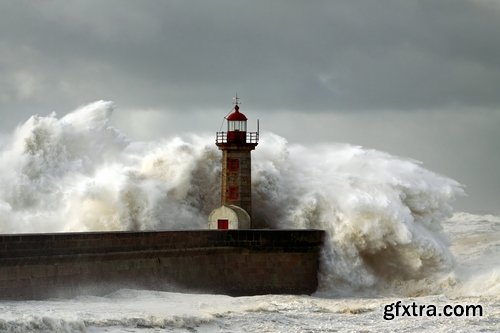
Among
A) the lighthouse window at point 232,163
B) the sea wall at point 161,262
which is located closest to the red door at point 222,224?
the lighthouse window at point 232,163

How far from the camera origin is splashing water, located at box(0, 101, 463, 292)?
1880cm

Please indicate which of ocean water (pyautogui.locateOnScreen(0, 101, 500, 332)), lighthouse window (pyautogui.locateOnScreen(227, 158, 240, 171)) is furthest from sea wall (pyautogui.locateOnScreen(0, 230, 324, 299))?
lighthouse window (pyautogui.locateOnScreen(227, 158, 240, 171))

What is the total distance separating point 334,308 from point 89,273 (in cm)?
310

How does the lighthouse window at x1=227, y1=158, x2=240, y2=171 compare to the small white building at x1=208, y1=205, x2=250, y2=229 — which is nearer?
the small white building at x1=208, y1=205, x2=250, y2=229

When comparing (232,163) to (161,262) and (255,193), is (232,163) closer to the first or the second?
(255,193)

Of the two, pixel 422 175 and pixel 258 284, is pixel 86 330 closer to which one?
pixel 258 284

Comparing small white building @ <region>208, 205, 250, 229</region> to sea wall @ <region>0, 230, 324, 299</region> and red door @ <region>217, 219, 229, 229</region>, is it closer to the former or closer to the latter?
red door @ <region>217, 219, 229, 229</region>

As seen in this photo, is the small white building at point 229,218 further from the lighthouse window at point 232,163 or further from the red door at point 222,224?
the lighthouse window at point 232,163

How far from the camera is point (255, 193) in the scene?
20516 mm

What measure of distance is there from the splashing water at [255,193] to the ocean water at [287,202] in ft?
0.07

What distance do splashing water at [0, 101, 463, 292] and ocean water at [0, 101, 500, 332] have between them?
0.02 meters

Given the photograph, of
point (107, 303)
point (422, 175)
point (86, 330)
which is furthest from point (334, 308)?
point (422, 175)

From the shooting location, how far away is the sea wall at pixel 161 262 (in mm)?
13727

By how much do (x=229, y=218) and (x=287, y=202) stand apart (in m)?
1.67
